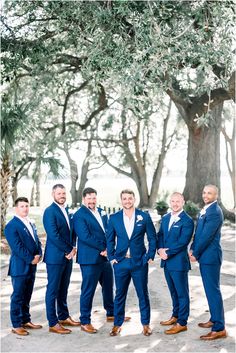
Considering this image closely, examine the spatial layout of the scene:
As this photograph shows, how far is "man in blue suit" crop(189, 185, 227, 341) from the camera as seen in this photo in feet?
19.2

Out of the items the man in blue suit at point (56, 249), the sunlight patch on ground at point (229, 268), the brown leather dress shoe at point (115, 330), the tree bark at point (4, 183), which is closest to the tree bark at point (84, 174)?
the tree bark at point (4, 183)

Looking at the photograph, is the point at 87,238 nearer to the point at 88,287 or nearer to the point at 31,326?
the point at 88,287

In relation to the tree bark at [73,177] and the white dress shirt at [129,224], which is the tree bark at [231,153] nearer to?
the tree bark at [73,177]

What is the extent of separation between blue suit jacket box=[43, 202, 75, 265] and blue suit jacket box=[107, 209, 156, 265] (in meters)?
0.57

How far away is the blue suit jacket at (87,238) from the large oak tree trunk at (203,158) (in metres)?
11.4

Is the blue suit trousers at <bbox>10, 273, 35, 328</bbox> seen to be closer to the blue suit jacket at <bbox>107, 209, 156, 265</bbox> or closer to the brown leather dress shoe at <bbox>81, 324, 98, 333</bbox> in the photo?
the brown leather dress shoe at <bbox>81, 324, 98, 333</bbox>

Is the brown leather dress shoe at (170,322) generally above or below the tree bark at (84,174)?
below

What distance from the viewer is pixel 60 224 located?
621 centimetres

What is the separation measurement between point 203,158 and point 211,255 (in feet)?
39.0

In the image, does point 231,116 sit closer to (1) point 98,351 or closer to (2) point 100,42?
(2) point 100,42

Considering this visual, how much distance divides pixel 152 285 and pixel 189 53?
4264 millimetres

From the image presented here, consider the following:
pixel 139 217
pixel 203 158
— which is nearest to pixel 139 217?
pixel 139 217

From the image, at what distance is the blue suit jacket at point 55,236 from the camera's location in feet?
20.0

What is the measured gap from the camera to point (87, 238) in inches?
241
